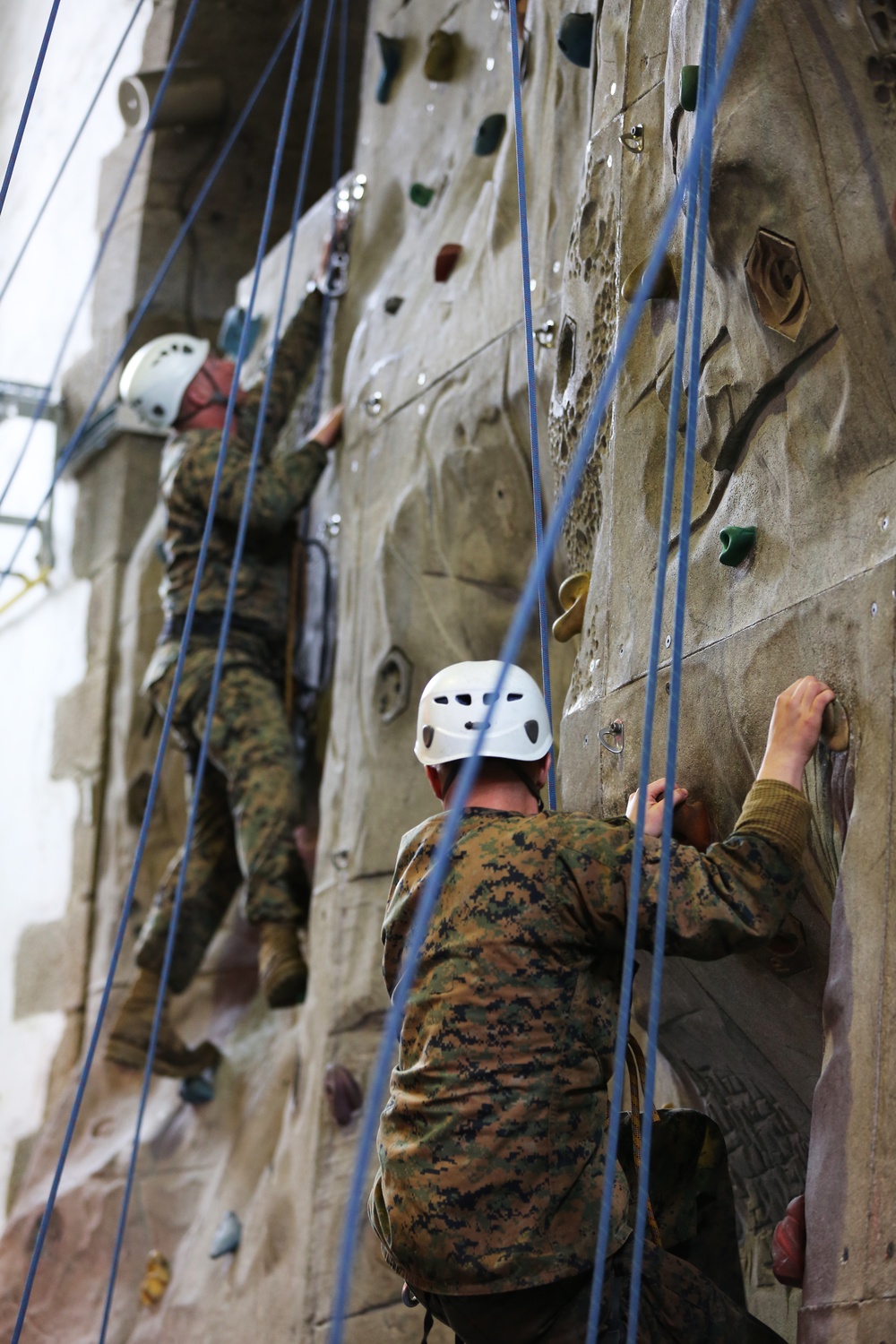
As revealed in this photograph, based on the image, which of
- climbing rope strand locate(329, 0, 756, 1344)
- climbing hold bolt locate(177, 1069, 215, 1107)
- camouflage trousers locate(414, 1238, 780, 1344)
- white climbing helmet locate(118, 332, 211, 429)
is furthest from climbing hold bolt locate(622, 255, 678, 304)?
climbing hold bolt locate(177, 1069, 215, 1107)

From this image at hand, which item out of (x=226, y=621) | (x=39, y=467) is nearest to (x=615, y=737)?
(x=226, y=621)

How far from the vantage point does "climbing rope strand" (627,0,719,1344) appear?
6.23 ft

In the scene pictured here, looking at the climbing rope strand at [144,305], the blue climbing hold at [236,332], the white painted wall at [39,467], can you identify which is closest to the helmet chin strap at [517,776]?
the climbing rope strand at [144,305]

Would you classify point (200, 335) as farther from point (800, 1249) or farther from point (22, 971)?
point (800, 1249)

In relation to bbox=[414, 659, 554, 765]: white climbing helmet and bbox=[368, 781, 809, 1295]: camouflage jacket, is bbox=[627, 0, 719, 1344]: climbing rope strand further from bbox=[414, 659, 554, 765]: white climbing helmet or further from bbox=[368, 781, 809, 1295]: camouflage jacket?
bbox=[414, 659, 554, 765]: white climbing helmet

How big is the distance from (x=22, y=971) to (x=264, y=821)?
215 cm

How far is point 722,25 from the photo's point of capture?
227cm

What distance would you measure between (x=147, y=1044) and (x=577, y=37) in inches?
123

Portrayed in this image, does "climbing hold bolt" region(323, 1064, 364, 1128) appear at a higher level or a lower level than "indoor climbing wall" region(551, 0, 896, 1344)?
lower

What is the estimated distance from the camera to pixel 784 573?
2.23 metres

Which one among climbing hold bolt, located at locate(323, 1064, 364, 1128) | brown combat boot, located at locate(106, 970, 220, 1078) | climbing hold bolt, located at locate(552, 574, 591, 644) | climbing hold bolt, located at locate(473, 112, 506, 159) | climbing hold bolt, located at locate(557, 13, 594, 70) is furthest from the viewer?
brown combat boot, located at locate(106, 970, 220, 1078)

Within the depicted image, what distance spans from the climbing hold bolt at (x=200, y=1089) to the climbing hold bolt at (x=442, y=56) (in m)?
3.10

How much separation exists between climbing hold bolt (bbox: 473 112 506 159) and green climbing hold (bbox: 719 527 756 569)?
236 cm

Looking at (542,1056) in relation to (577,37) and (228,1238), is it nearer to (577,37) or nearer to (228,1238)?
(577,37)
